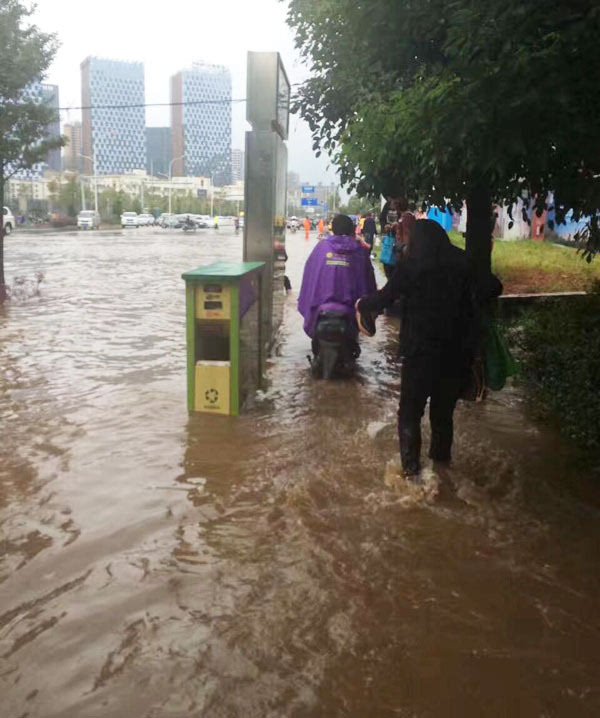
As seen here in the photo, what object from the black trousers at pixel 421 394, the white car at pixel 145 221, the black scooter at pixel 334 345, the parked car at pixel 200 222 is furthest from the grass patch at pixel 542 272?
the white car at pixel 145 221

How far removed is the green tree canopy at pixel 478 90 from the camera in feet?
11.5

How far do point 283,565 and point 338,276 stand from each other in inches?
167

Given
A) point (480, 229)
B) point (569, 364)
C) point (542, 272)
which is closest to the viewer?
point (569, 364)

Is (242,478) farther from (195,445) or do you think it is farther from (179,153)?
(179,153)

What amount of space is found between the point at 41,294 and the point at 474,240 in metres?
8.98

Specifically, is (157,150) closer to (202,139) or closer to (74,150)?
(74,150)

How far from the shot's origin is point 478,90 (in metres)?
3.61

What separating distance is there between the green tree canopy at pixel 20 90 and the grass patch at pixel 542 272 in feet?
27.1

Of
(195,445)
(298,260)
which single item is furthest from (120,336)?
(298,260)

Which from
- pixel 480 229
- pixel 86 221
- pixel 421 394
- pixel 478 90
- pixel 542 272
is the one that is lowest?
pixel 421 394

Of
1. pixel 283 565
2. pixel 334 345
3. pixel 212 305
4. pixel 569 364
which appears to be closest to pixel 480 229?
pixel 334 345

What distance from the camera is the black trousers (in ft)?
14.9

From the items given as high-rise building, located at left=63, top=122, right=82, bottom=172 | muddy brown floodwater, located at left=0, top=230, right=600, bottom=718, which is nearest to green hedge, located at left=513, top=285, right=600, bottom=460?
muddy brown floodwater, located at left=0, top=230, right=600, bottom=718

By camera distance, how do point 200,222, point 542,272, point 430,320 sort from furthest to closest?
1. point 200,222
2. point 542,272
3. point 430,320
